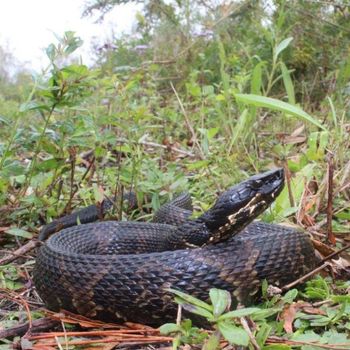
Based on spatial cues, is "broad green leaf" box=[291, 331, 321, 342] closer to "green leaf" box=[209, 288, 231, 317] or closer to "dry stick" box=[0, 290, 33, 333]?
"green leaf" box=[209, 288, 231, 317]

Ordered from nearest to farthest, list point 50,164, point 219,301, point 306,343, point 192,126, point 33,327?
1. point 219,301
2. point 306,343
3. point 33,327
4. point 50,164
5. point 192,126

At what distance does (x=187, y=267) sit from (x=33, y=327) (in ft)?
2.16

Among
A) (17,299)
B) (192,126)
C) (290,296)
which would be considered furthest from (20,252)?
(192,126)

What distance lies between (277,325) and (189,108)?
4523 millimetres

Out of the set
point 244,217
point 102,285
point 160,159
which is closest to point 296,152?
point 160,159

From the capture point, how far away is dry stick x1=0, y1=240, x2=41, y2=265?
9.76ft

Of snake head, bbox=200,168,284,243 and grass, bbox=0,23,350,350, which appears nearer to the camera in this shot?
grass, bbox=0,23,350,350

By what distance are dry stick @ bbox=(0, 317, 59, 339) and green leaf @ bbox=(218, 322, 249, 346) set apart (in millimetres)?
1036

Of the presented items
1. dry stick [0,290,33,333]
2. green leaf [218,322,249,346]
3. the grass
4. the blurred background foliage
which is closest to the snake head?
the grass

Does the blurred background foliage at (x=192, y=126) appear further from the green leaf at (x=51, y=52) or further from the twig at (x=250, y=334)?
the twig at (x=250, y=334)

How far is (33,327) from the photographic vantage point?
215 centimetres

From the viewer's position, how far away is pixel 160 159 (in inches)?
186

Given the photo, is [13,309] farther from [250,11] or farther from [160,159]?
[250,11]

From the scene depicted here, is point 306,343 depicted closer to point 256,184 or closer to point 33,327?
point 256,184
